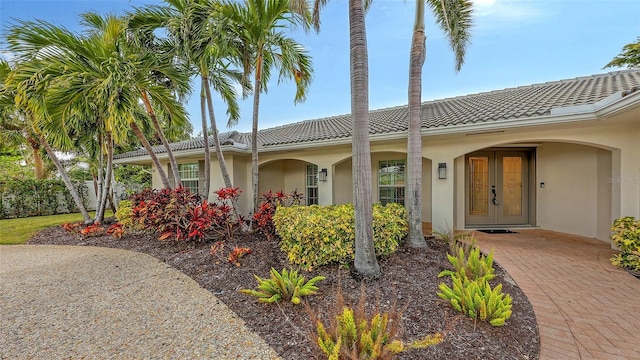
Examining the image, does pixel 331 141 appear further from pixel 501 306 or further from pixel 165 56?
pixel 501 306

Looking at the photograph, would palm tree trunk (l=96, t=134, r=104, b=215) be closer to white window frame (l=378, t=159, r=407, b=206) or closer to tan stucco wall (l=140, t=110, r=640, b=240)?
tan stucco wall (l=140, t=110, r=640, b=240)

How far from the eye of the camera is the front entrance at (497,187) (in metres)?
8.86

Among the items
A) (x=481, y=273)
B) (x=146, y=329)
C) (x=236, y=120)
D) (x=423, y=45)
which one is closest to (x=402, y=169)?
(x=423, y=45)

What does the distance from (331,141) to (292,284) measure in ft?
17.9

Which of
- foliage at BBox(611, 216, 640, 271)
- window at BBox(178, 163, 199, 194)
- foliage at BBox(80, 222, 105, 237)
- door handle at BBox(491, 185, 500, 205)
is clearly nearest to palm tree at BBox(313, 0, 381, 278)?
foliage at BBox(611, 216, 640, 271)

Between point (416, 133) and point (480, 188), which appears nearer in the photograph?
point (416, 133)

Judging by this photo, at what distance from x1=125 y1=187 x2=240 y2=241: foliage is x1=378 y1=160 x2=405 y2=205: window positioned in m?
5.79

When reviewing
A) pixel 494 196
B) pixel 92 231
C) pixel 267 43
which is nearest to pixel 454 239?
pixel 494 196

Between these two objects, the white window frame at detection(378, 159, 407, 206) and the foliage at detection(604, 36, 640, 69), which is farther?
the foliage at detection(604, 36, 640, 69)

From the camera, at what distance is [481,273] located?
4.24m

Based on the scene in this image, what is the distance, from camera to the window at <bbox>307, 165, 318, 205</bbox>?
11.8 meters

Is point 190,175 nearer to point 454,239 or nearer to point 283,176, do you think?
point 283,176

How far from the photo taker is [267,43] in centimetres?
707

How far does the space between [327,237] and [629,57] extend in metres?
20.0
